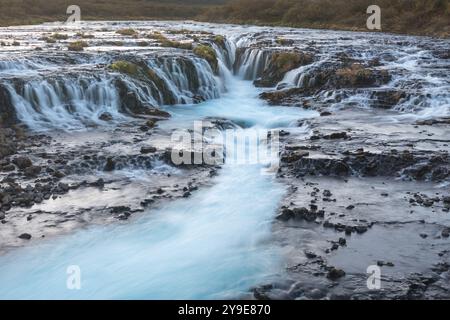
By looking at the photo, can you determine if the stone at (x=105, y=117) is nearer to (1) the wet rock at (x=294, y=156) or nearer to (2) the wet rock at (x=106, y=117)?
(2) the wet rock at (x=106, y=117)

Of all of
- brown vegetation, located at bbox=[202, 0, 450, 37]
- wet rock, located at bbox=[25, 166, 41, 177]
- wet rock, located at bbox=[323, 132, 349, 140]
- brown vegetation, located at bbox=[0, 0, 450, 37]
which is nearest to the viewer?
wet rock, located at bbox=[25, 166, 41, 177]

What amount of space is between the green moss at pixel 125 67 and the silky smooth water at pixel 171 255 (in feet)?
41.8

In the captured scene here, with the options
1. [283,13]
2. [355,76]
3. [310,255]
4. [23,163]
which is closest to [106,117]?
[23,163]

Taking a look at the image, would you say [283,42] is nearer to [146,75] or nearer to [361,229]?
[146,75]

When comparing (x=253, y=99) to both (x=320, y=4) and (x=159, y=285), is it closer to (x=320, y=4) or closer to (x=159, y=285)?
(x=159, y=285)

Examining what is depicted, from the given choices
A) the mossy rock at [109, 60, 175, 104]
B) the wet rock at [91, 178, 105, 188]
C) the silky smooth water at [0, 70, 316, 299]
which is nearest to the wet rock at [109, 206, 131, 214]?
the silky smooth water at [0, 70, 316, 299]

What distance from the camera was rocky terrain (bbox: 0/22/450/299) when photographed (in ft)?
36.9

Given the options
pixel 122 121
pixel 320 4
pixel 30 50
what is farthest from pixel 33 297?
pixel 320 4

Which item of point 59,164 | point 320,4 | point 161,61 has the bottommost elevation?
point 59,164

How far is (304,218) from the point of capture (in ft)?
42.3

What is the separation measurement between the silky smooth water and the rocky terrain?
0.35 metres

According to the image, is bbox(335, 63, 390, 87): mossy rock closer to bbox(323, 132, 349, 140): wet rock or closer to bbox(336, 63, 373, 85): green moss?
bbox(336, 63, 373, 85): green moss

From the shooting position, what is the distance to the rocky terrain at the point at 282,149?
11.2m

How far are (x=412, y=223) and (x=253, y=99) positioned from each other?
1673 cm
